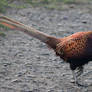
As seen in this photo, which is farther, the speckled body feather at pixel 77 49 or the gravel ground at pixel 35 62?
the gravel ground at pixel 35 62

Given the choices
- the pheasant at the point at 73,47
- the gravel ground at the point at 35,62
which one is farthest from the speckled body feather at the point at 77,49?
the gravel ground at the point at 35,62

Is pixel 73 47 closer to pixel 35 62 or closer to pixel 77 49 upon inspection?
pixel 77 49

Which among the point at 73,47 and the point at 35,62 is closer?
the point at 73,47

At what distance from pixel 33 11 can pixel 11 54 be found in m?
4.20

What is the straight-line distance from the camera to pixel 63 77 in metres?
6.33

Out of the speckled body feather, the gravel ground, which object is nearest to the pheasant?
the speckled body feather

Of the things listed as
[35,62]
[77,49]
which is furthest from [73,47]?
[35,62]

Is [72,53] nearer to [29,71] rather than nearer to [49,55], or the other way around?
[29,71]

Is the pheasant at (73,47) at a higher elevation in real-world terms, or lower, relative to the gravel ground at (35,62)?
higher

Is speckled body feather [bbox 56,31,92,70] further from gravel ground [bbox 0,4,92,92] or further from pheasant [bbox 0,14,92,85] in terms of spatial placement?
gravel ground [bbox 0,4,92,92]

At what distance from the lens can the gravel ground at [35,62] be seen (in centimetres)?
582

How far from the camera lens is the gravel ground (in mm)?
5823

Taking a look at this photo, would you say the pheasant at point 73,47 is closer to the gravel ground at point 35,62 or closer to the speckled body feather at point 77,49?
the speckled body feather at point 77,49

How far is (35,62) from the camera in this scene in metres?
6.98
